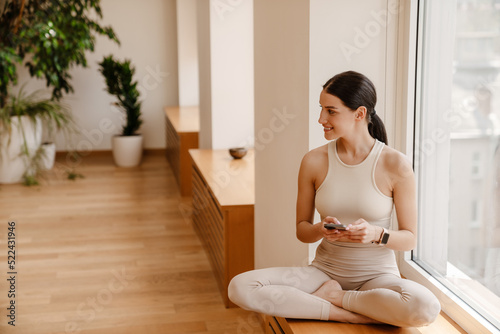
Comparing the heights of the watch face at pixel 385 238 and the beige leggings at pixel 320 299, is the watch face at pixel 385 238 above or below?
above

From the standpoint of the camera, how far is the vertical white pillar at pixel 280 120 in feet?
7.80

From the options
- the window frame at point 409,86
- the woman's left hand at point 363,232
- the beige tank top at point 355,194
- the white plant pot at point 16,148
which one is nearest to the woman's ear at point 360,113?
the beige tank top at point 355,194

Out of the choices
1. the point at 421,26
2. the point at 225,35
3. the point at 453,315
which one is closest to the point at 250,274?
the point at 453,315

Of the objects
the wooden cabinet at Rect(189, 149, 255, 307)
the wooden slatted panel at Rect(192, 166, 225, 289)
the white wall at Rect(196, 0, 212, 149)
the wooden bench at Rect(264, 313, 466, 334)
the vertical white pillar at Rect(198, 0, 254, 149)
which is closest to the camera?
the wooden bench at Rect(264, 313, 466, 334)

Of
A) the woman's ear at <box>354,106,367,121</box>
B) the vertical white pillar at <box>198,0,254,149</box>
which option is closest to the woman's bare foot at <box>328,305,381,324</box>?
the woman's ear at <box>354,106,367,121</box>

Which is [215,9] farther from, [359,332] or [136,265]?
[359,332]

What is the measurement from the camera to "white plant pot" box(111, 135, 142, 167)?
6965 millimetres

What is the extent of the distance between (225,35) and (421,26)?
256 cm

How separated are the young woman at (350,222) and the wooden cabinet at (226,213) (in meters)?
1.28

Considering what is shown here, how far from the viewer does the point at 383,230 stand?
1806mm

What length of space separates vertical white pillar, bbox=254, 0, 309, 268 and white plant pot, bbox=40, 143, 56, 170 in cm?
415

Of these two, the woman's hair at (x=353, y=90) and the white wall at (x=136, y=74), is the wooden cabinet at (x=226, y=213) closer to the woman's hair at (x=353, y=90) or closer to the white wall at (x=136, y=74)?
the woman's hair at (x=353, y=90)

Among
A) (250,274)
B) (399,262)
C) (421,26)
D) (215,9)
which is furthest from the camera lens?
(215,9)

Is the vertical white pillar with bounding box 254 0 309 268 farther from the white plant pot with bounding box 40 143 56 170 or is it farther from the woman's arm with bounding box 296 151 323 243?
the white plant pot with bounding box 40 143 56 170
